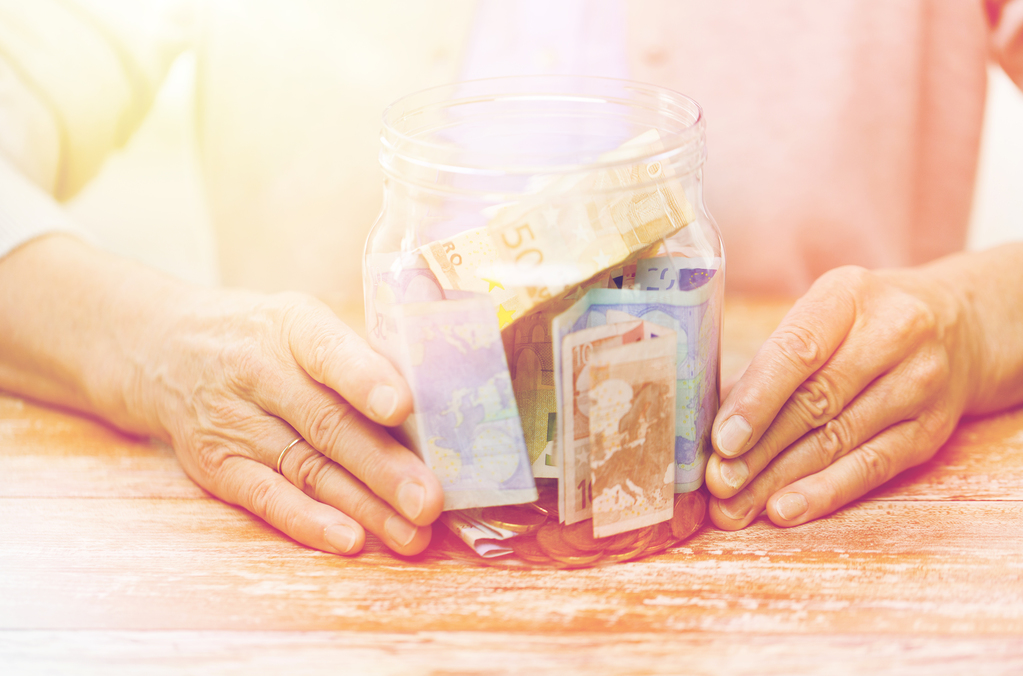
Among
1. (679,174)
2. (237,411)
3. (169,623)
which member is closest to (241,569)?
(169,623)

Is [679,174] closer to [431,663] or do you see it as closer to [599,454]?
[599,454]

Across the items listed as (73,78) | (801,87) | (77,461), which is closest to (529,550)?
(77,461)

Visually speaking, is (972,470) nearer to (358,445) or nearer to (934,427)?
(934,427)

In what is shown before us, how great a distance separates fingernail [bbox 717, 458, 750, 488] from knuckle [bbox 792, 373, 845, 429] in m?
0.10

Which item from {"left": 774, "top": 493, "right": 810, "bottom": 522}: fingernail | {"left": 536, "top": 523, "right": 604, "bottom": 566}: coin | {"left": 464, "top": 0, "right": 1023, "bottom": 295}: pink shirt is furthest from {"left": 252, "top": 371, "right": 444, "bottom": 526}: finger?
{"left": 464, "top": 0, "right": 1023, "bottom": 295}: pink shirt

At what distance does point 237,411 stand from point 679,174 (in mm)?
559

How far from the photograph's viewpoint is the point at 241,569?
74 centimetres

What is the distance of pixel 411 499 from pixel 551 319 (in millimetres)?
214

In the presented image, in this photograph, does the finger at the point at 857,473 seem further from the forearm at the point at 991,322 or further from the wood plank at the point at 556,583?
the forearm at the point at 991,322

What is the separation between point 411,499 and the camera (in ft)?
2.26

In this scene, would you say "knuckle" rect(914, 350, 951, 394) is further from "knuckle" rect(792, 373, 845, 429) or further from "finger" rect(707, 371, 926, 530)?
"knuckle" rect(792, 373, 845, 429)

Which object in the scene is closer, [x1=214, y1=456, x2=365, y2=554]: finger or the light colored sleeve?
[x1=214, y1=456, x2=365, y2=554]: finger

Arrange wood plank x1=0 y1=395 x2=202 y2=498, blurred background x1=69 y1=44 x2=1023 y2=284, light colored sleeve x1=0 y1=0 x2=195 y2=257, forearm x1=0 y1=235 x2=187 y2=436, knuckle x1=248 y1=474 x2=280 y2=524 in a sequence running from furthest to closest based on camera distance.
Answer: blurred background x1=69 y1=44 x2=1023 y2=284 → light colored sleeve x1=0 y1=0 x2=195 y2=257 → forearm x1=0 y1=235 x2=187 y2=436 → wood plank x1=0 y1=395 x2=202 y2=498 → knuckle x1=248 y1=474 x2=280 y2=524

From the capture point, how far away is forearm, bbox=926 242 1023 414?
1004 mm
